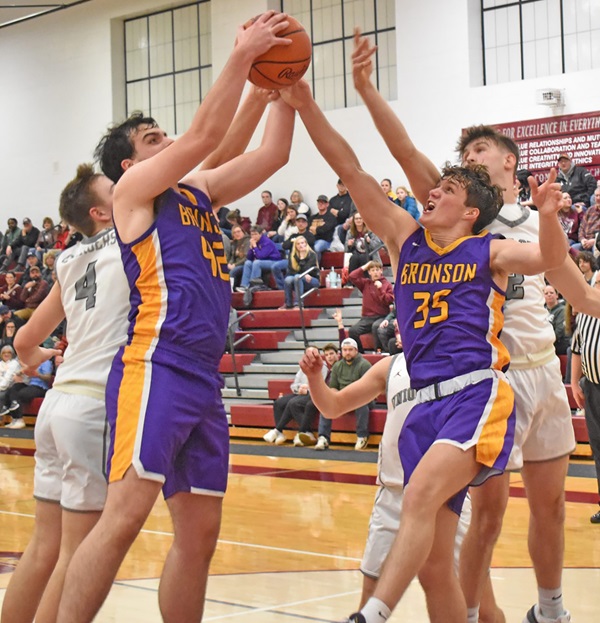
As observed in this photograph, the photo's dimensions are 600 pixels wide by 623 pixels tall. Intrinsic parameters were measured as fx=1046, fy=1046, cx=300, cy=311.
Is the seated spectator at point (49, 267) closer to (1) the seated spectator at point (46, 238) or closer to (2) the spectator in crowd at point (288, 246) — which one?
(1) the seated spectator at point (46, 238)

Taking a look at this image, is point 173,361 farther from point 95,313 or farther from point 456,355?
point 456,355

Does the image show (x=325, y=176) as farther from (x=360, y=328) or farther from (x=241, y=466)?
(x=241, y=466)

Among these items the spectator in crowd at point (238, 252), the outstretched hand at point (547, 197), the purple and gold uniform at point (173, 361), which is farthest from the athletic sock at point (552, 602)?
the spectator in crowd at point (238, 252)

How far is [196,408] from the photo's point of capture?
3795 mm

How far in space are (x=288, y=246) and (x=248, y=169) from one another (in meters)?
14.8

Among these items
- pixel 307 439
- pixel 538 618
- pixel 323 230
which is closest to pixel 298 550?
pixel 538 618

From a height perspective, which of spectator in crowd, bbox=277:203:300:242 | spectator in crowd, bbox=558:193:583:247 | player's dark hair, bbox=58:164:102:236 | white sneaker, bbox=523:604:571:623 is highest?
spectator in crowd, bbox=277:203:300:242

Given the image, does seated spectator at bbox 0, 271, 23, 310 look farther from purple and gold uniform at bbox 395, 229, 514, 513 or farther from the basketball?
purple and gold uniform at bbox 395, 229, 514, 513

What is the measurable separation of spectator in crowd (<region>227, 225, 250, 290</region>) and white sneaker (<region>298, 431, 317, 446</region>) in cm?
591

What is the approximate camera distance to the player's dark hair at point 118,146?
13.9ft

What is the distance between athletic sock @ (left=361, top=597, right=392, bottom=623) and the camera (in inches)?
141

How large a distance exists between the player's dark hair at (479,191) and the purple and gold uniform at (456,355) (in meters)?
0.16

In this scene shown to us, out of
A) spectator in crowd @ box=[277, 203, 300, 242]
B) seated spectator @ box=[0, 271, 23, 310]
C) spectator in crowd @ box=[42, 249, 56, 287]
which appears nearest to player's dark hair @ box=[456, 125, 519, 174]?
spectator in crowd @ box=[277, 203, 300, 242]

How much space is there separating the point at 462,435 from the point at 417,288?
2.16 feet
